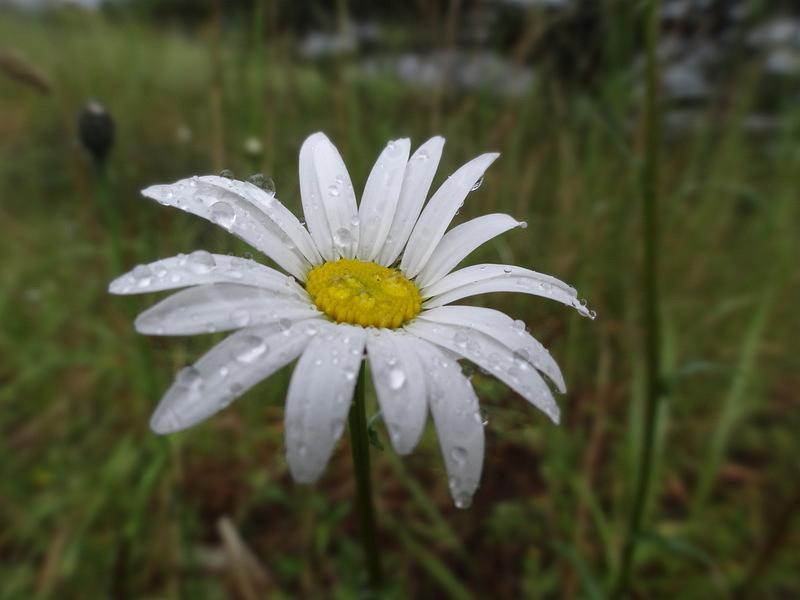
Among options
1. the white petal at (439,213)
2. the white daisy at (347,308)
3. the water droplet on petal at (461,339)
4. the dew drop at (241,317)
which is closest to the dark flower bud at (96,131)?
the white daisy at (347,308)

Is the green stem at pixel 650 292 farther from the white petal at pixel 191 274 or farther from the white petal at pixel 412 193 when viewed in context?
the white petal at pixel 191 274

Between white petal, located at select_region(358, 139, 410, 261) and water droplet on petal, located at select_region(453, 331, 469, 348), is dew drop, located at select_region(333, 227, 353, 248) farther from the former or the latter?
water droplet on petal, located at select_region(453, 331, 469, 348)

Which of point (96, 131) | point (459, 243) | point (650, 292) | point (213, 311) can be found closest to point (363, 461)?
point (213, 311)

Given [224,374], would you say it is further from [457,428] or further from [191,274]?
[457,428]

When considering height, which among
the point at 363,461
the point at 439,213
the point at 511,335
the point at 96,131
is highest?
the point at 96,131

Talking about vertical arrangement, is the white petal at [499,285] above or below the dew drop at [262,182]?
below

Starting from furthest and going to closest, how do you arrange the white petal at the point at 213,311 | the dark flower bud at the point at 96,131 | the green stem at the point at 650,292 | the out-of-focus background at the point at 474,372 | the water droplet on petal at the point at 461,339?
the out-of-focus background at the point at 474,372
the dark flower bud at the point at 96,131
the green stem at the point at 650,292
the water droplet on petal at the point at 461,339
the white petal at the point at 213,311

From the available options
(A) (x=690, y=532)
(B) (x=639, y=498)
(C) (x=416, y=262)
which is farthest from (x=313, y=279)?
(A) (x=690, y=532)
